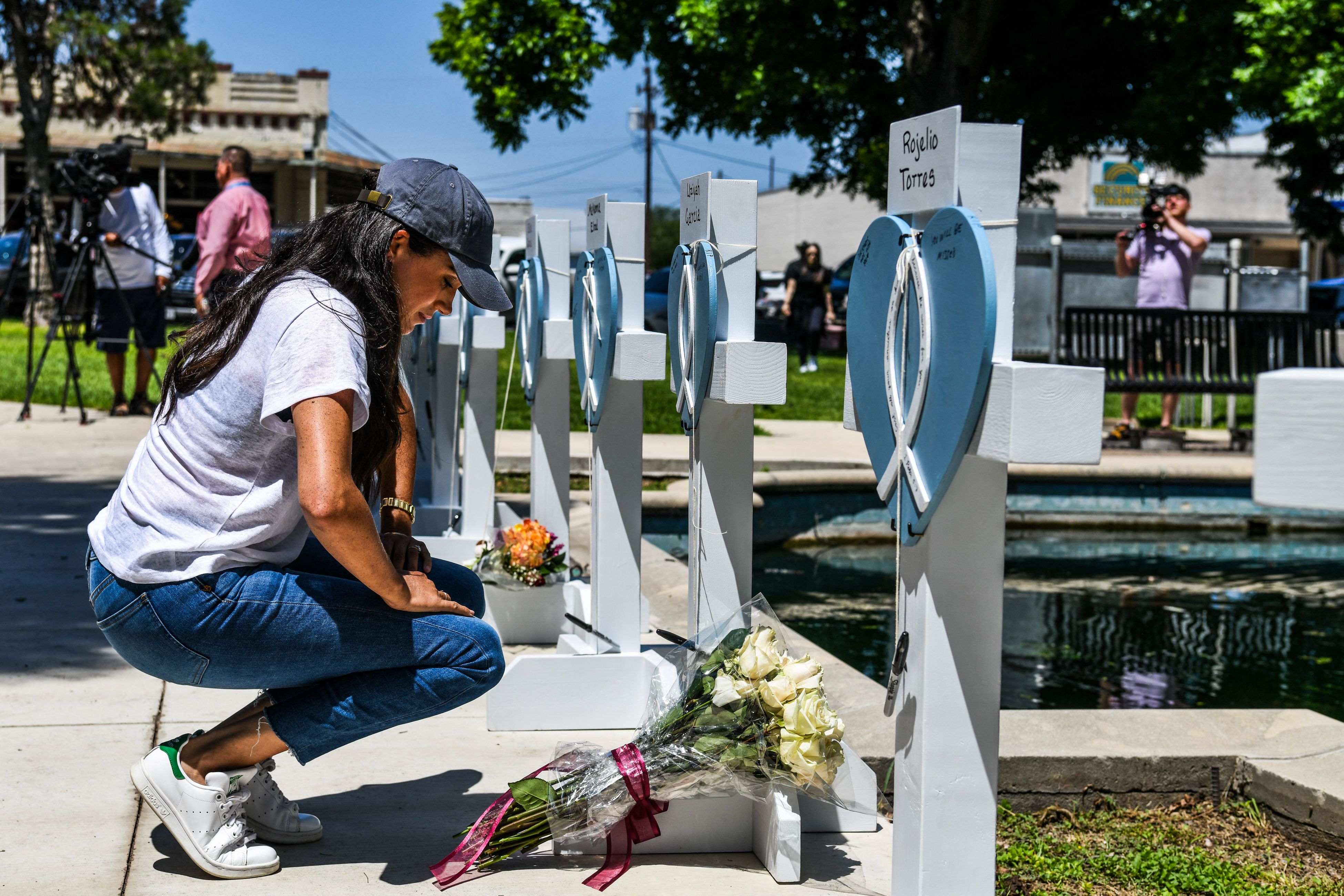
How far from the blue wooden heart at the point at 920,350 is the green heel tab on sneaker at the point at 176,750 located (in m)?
1.45

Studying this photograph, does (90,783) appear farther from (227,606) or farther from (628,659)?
(628,659)

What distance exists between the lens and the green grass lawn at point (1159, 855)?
268 cm

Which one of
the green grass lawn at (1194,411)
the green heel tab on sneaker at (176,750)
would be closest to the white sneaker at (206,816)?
the green heel tab on sneaker at (176,750)

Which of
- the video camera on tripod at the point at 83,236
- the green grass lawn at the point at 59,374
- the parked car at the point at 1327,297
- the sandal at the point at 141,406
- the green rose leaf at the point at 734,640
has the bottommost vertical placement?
the green rose leaf at the point at 734,640

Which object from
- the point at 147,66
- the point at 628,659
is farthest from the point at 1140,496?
the point at 147,66

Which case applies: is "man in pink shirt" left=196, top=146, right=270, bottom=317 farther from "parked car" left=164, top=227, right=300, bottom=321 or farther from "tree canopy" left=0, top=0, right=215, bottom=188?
"tree canopy" left=0, top=0, right=215, bottom=188

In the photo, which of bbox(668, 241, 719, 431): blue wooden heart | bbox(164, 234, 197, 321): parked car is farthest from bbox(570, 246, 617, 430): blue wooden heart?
bbox(164, 234, 197, 321): parked car

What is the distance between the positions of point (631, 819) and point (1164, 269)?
Result: 8.41 m

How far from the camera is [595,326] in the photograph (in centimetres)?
394

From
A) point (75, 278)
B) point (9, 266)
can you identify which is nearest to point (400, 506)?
point (75, 278)

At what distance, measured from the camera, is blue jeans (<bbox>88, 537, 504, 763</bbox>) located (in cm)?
247

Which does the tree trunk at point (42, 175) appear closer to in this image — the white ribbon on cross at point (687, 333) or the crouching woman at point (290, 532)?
the white ribbon on cross at point (687, 333)

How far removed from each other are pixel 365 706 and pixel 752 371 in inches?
43.0

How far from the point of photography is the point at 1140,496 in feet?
26.0
